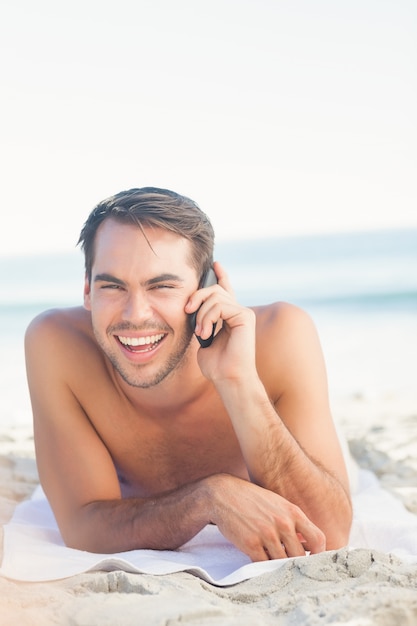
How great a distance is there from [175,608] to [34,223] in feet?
117

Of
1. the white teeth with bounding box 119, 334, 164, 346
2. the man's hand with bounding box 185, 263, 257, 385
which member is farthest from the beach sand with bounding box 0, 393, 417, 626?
the white teeth with bounding box 119, 334, 164, 346

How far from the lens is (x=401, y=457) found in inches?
190

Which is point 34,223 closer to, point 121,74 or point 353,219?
point 121,74

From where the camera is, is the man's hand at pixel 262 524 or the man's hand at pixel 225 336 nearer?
the man's hand at pixel 262 524

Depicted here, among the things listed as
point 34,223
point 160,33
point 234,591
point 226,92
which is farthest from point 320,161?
point 234,591

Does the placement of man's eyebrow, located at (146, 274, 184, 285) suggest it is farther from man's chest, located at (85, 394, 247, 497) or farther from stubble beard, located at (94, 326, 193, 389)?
man's chest, located at (85, 394, 247, 497)

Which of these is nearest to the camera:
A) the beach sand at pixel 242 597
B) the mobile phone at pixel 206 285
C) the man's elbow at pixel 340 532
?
the beach sand at pixel 242 597

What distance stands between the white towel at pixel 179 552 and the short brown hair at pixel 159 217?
1080 mm

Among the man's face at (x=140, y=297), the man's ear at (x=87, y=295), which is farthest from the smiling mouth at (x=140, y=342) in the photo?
the man's ear at (x=87, y=295)

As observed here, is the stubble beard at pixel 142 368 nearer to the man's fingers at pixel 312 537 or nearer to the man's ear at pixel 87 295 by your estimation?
the man's ear at pixel 87 295

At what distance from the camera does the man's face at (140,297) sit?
9.87 feet

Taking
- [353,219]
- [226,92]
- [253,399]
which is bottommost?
[353,219]

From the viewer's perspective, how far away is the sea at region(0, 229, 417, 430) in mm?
10312

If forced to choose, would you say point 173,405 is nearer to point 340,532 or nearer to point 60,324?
point 60,324
